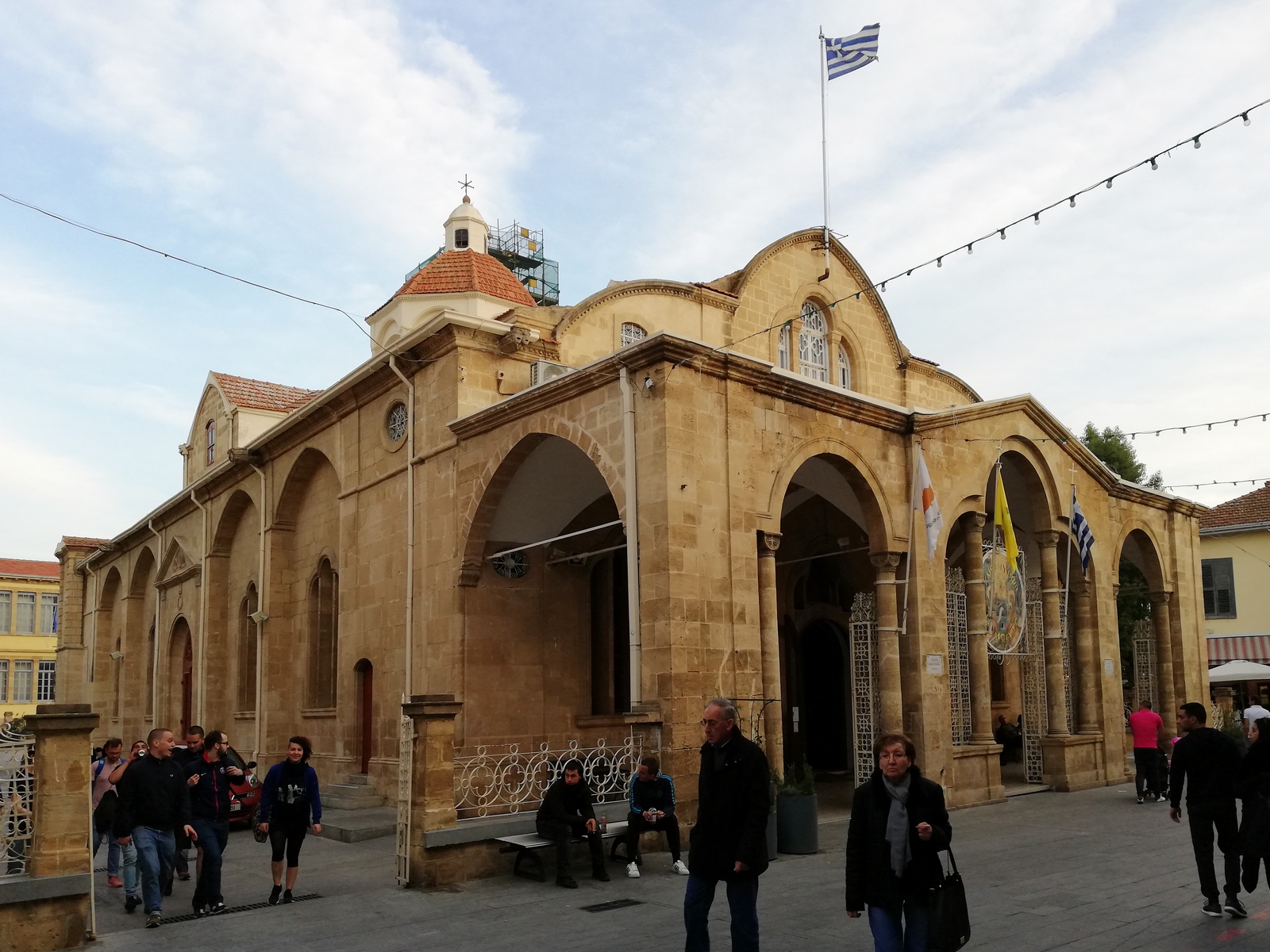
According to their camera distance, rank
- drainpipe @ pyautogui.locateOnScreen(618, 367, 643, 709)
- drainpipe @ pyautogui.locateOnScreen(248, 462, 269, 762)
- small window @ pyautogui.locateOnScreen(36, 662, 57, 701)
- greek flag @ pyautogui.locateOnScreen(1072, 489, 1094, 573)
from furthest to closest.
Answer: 1. small window @ pyautogui.locateOnScreen(36, 662, 57, 701)
2. drainpipe @ pyautogui.locateOnScreen(248, 462, 269, 762)
3. greek flag @ pyautogui.locateOnScreen(1072, 489, 1094, 573)
4. drainpipe @ pyautogui.locateOnScreen(618, 367, 643, 709)

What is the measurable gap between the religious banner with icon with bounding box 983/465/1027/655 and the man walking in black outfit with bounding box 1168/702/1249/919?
7.77 metres

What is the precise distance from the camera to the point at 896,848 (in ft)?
16.7

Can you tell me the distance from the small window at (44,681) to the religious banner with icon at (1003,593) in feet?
159

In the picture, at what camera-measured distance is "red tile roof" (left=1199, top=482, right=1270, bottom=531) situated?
30234mm

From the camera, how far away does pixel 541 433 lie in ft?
45.8

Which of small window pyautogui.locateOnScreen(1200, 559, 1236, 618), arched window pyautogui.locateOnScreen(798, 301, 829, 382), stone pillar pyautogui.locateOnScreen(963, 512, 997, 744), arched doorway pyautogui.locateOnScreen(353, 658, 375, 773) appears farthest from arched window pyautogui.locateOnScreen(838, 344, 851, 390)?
small window pyautogui.locateOnScreen(1200, 559, 1236, 618)

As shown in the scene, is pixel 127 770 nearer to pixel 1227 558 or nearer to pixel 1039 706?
pixel 1039 706

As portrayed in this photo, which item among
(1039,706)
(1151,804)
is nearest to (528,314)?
(1039,706)

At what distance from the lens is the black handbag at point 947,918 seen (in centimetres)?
497

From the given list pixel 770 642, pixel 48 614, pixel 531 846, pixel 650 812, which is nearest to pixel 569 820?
pixel 531 846

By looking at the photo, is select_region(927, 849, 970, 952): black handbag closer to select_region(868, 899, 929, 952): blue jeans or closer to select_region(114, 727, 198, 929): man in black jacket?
select_region(868, 899, 929, 952): blue jeans

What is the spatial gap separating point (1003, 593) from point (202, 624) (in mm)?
17802

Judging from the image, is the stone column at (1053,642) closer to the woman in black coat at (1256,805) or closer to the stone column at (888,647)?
the stone column at (888,647)

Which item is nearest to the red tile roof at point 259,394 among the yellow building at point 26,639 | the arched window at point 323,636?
the arched window at point 323,636
